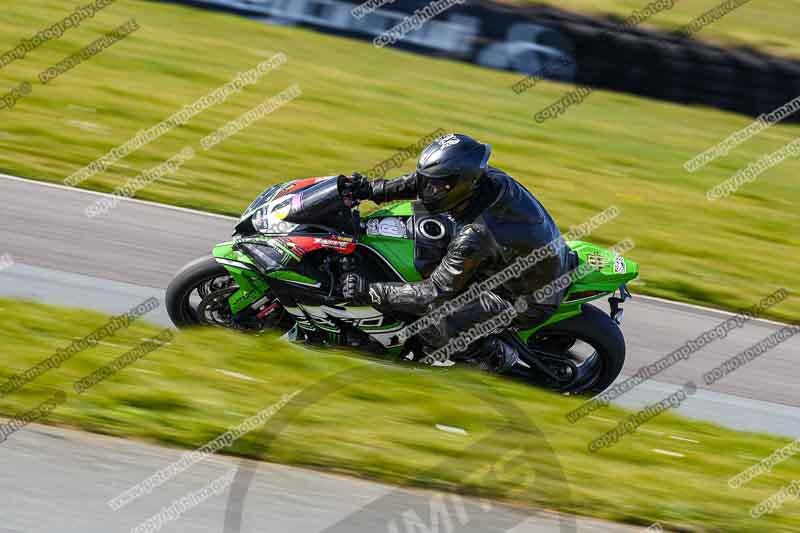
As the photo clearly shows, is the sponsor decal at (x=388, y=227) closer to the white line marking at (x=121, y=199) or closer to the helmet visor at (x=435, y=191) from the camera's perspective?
the helmet visor at (x=435, y=191)

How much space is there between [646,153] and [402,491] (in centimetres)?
1053

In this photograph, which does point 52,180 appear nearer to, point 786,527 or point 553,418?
point 553,418

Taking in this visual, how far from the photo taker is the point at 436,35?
17562 mm

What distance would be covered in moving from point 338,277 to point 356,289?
0.27 metres

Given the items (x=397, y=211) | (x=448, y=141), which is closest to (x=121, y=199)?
(x=397, y=211)

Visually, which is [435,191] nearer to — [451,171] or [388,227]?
[451,171]

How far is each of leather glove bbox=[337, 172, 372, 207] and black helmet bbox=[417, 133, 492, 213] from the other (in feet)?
2.10

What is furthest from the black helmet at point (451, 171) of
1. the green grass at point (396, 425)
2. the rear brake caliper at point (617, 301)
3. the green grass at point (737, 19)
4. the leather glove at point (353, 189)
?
the green grass at point (737, 19)

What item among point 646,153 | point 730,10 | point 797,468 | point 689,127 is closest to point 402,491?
point 797,468

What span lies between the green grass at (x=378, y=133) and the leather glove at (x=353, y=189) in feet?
11.7

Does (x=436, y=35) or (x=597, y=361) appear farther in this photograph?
(x=436, y=35)

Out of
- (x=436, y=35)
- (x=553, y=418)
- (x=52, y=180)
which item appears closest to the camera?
(x=553, y=418)

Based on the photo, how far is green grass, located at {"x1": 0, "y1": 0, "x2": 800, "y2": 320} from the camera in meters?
10.8

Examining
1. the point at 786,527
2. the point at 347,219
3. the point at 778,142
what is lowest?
the point at 778,142
